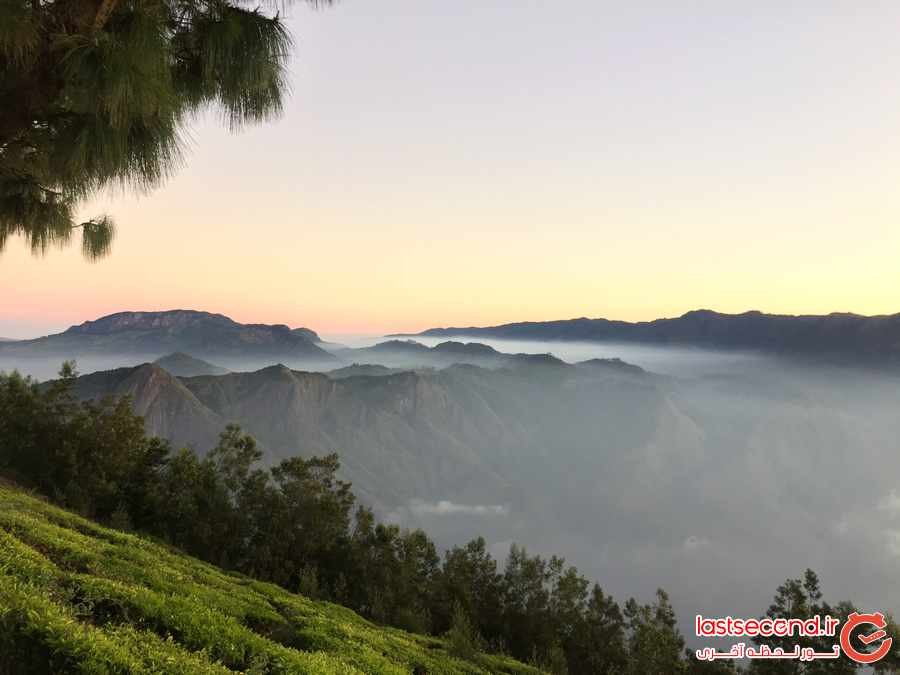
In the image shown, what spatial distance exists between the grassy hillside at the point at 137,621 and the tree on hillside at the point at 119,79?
745 centimetres

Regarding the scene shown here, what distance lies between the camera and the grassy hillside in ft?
22.6

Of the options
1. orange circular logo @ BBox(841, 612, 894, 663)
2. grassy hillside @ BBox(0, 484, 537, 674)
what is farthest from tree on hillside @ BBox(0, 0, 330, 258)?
orange circular logo @ BBox(841, 612, 894, 663)

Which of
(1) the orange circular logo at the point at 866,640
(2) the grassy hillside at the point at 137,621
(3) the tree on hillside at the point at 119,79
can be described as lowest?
(1) the orange circular logo at the point at 866,640

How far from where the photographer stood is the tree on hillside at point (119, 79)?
682 cm

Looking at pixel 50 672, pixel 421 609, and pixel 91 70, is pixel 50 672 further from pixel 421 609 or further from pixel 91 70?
pixel 421 609

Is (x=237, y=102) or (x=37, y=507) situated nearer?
(x=237, y=102)

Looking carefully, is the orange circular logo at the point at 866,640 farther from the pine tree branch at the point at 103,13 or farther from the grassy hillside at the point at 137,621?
the pine tree branch at the point at 103,13

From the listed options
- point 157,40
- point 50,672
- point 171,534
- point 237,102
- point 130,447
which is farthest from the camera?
point 130,447

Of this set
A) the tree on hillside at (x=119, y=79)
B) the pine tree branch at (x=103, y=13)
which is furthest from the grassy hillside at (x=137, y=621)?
the pine tree branch at (x=103, y=13)

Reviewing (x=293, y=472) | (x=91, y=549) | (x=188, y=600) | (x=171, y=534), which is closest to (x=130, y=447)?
(x=171, y=534)

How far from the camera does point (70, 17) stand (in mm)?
7203

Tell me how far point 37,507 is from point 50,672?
18.3m

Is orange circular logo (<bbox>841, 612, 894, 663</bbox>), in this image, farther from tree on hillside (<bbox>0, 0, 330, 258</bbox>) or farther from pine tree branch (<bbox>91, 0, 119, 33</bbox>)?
pine tree branch (<bbox>91, 0, 119, 33</bbox>)

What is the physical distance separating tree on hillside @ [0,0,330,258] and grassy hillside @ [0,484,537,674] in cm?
745
